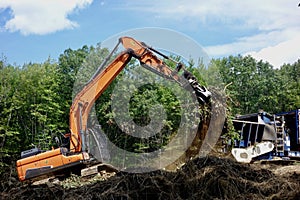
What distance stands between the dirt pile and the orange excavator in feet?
5.34

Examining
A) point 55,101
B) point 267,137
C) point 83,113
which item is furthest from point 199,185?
point 55,101

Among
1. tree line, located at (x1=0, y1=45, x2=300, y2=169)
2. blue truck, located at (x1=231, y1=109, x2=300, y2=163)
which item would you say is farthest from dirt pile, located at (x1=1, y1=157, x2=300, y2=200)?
tree line, located at (x1=0, y1=45, x2=300, y2=169)

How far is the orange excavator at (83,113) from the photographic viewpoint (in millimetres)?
8148

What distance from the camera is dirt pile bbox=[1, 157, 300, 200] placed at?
5418mm

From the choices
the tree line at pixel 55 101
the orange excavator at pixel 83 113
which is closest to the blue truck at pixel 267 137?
the orange excavator at pixel 83 113

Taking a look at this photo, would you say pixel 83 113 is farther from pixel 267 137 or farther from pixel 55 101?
pixel 55 101

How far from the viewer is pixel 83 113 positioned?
8852mm

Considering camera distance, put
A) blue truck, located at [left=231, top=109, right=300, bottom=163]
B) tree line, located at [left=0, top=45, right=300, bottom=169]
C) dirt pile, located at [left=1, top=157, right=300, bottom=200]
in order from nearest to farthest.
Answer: dirt pile, located at [left=1, top=157, right=300, bottom=200], blue truck, located at [left=231, top=109, right=300, bottom=163], tree line, located at [left=0, top=45, right=300, bottom=169]

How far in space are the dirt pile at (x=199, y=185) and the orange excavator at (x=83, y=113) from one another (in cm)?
163

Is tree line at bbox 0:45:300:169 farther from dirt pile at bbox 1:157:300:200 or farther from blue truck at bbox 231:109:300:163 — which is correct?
dirt pile at bbox 1:157:300:200

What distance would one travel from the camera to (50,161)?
816 centimetres

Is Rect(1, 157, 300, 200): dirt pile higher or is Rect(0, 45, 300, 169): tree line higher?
Rect(0, 45, 300, 169): tree line

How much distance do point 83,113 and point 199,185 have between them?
401cm

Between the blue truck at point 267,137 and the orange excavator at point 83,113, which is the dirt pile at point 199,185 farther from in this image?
the blue truck at point 267,137
